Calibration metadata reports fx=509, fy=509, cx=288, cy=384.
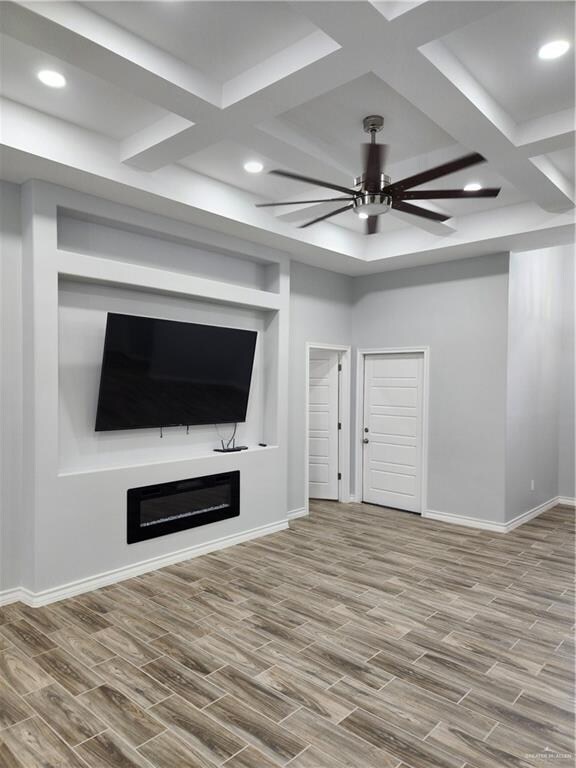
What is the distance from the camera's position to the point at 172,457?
15.4ft

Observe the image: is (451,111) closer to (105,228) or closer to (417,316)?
(105,228)

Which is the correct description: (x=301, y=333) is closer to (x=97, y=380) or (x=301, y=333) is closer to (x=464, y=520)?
(x=97, y=380)

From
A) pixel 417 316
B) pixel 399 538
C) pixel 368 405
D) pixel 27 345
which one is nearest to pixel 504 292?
pixel 417 316

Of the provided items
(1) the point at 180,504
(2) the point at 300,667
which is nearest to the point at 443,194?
(2) the point at 300,667

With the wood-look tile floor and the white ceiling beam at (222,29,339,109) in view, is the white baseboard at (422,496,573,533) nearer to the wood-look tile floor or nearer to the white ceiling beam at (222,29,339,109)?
the wood-look tile floor

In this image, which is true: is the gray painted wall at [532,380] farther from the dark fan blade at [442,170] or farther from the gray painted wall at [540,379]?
Result: the dark fan blade at [442,170]

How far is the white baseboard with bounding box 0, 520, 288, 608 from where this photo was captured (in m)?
3.62

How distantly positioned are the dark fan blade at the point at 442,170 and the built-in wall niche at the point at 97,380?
2343mm

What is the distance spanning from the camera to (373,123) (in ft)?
10.8

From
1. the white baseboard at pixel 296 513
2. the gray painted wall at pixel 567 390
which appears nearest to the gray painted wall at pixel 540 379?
the gray painted wall at pixel 567 390

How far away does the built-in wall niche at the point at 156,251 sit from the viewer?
4.03 meters

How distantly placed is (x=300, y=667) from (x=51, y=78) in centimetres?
363

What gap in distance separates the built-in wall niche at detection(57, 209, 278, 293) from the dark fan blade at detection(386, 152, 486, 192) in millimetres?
2251

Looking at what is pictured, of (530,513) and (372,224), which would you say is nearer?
(372,224)
